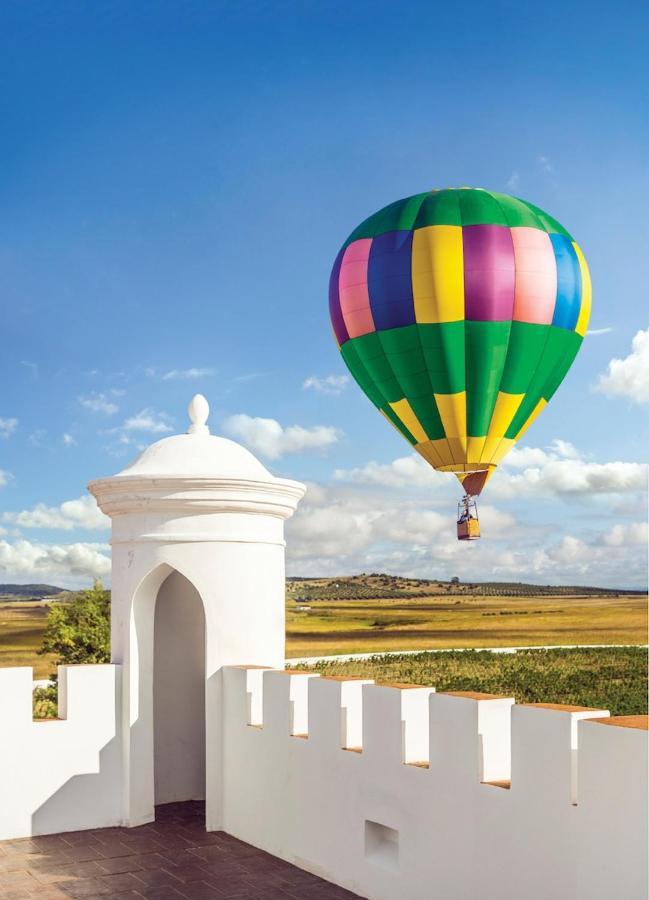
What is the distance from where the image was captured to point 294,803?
881cm

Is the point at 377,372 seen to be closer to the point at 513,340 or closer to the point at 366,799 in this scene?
the point at 513,340

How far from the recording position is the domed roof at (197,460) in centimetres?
1022

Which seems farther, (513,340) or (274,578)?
(513,340)

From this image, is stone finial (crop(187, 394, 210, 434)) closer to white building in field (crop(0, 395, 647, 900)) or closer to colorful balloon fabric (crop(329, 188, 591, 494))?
white building in field (crop(0, 395, 647, 900))

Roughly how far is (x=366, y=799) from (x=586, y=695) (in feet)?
74.4

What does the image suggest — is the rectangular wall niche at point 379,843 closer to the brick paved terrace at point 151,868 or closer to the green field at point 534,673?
the brick paved terrace at point 151,868

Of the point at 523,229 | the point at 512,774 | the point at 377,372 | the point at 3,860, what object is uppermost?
the point at 523,229

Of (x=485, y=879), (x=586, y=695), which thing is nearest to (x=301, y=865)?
(x=485, y=879)

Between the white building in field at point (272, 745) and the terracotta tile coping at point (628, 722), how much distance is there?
3cm

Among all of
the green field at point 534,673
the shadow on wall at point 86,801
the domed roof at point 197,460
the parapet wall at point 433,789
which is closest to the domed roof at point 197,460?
the domed roof at point 197,460

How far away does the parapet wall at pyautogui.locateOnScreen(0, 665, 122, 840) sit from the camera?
9656 mm

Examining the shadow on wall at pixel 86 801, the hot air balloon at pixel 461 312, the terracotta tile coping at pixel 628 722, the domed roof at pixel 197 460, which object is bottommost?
the shadow on wall at pixel 86 801

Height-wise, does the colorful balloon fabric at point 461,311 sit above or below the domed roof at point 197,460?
above

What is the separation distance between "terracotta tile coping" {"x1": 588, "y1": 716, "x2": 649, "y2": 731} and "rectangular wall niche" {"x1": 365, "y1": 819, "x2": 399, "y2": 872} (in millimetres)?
→ 2578
